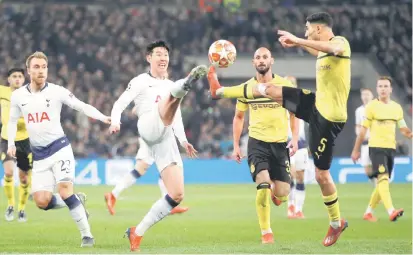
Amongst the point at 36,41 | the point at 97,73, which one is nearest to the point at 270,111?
the point at 97,73

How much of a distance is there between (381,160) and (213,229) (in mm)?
3268

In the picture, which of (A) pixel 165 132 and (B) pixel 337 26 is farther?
(B) pixel 337 26

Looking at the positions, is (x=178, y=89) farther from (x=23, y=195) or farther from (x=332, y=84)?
(x=23, y=195)

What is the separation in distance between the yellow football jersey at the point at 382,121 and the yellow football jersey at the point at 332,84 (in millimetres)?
4838

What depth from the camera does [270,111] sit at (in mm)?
12492

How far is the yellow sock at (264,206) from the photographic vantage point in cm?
1154

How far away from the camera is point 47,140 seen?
11273 millimetres

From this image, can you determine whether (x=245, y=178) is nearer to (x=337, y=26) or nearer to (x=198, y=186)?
(x=198, y=186)

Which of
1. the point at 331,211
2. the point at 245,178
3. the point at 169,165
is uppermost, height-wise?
the point at 169,165

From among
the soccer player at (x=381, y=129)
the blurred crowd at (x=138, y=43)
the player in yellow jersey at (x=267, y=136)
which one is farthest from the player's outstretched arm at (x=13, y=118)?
the blurred crowd at (x=138, y=43)

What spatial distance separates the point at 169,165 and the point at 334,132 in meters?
1.92

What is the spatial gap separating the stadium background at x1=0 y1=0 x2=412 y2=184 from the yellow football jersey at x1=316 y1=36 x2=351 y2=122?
14.4 m

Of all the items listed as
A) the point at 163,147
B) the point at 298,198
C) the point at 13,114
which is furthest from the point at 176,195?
the point at 298,198

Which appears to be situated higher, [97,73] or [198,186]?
[97,73]
